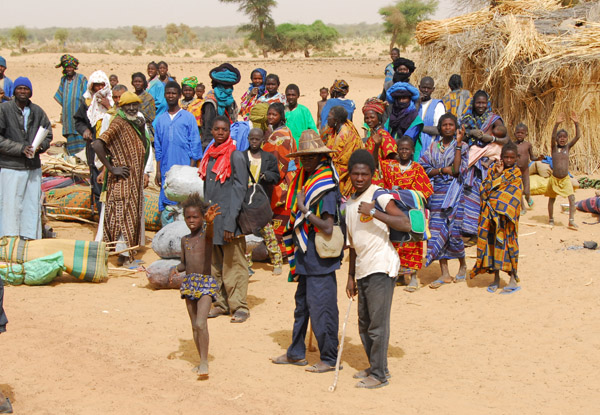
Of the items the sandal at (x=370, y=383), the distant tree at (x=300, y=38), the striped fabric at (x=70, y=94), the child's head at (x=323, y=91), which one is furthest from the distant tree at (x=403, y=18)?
the sandal at (x=370, y=383)

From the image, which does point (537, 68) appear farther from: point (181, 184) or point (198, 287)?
point (198, 287)

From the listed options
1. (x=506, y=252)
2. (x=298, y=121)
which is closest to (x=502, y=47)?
(x=298, y=121)

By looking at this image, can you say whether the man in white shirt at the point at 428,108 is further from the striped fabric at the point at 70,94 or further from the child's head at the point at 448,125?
→ the striped fabric at the point at 70,94

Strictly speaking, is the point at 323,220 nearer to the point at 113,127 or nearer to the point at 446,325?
the point at 446,325

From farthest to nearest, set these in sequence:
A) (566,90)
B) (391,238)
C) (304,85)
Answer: (304,85), (566,90), (391,238)

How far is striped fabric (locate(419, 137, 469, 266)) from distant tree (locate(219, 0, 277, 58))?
133 feet

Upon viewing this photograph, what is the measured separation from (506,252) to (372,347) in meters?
2.96

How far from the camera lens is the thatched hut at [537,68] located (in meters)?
14.3

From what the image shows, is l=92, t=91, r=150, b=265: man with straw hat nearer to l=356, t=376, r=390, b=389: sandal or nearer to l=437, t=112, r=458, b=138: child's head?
l=437, t=112, r=458, b=138: child's head

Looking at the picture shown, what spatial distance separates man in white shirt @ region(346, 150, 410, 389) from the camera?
17.6ft

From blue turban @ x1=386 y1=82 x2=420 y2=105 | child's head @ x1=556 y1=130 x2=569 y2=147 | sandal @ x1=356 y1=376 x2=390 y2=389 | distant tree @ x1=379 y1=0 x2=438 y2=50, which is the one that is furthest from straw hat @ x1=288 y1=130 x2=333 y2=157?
distant tree @ x1=379 y1=0 x2=438 y2=50

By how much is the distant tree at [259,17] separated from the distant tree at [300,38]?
0.47 m

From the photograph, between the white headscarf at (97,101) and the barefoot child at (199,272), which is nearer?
the barefoot child at (199,272)

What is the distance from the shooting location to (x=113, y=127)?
8.62 m
